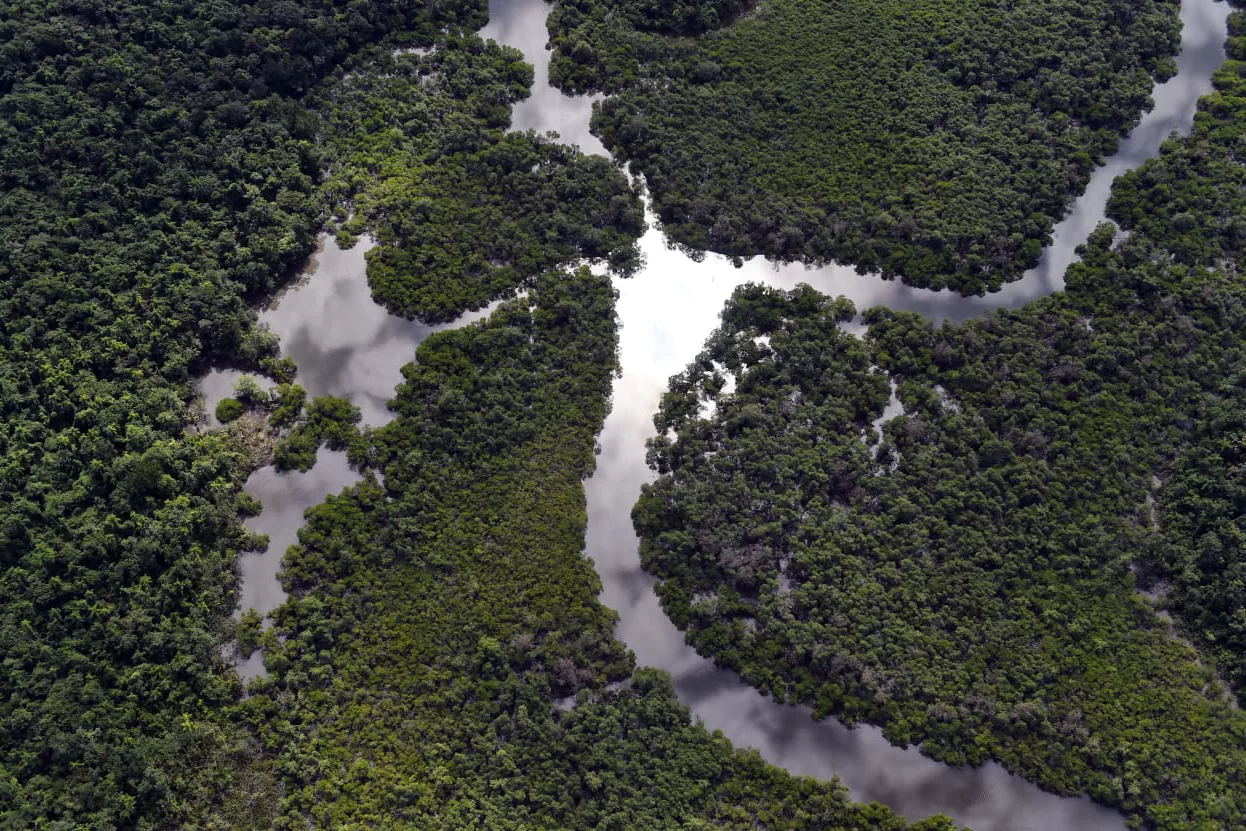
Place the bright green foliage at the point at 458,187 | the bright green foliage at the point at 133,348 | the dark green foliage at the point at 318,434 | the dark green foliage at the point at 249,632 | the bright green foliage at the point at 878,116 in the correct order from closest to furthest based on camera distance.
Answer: the bright green foliage at the point at 133,348
the dark green foliage at the point at 249,632
the dark green foliage at the point at 318,434
the bright green foliage at the point at 458,187
the bright green foliage at the point at 878,116

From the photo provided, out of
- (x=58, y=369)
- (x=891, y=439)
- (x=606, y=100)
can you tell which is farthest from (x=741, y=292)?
(x=58, y=369)

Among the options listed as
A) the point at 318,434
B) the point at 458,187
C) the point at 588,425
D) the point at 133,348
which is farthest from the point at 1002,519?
the point at 133,348

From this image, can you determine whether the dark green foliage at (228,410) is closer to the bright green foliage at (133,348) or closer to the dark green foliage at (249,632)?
the bright green foliage at (133,348)

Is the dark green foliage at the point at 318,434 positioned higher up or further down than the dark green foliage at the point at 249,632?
higher up

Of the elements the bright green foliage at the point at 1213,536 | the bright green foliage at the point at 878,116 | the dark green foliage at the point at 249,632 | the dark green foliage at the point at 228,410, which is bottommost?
the dark green foliage at the point at 249,632

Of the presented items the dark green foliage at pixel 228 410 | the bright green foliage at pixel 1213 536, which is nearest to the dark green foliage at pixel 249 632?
the dark green foliage at pixel 228 410

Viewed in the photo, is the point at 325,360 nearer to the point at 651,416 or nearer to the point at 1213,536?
the point at 651,416
